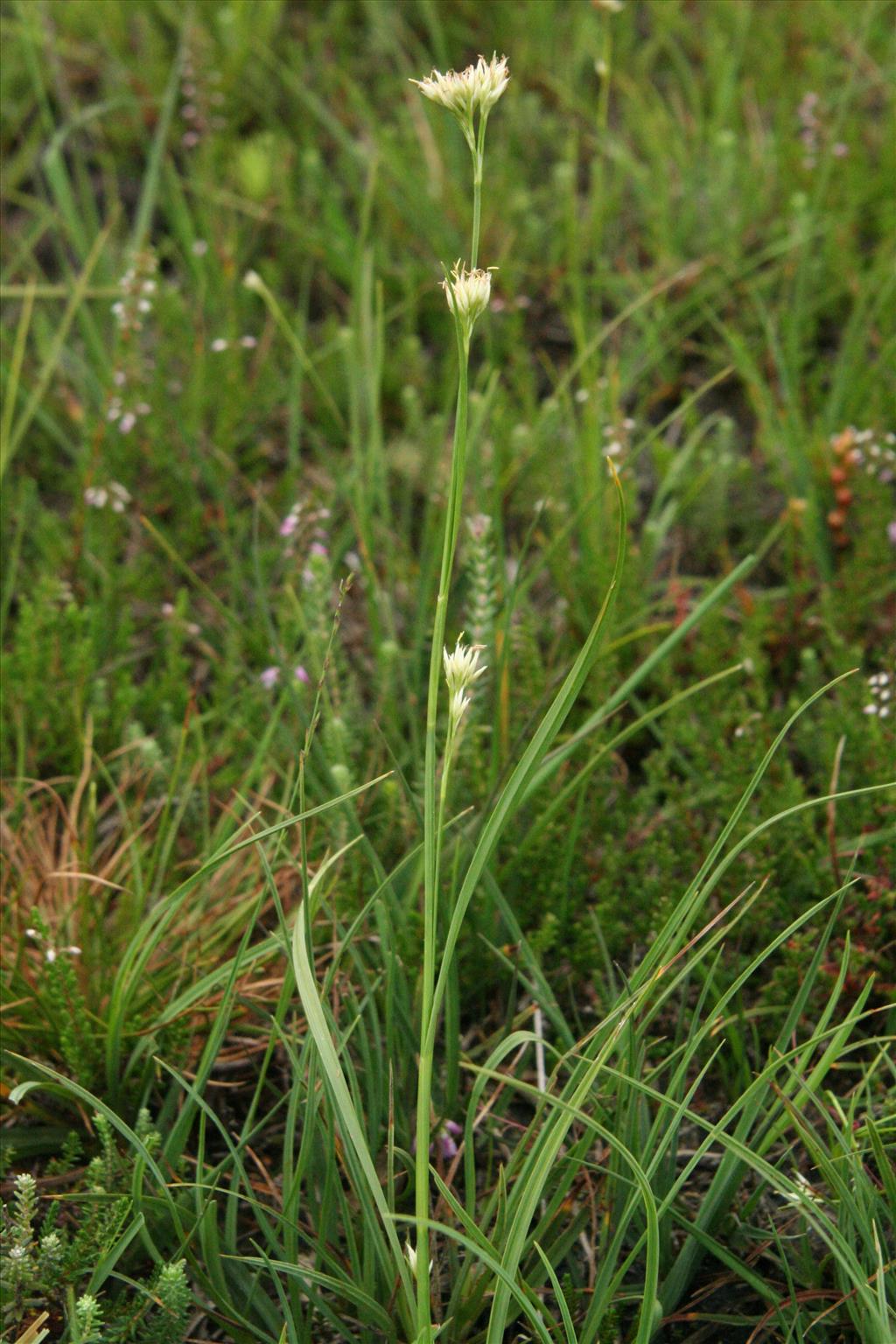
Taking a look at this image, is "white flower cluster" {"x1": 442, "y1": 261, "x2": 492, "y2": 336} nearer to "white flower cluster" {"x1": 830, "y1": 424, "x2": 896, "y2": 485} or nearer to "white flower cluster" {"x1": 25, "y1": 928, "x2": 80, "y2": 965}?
"white flower cluster" {"x1": 25, "y1": 928, "x2": 80, "y2": 965}

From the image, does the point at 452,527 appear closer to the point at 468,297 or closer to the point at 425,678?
the point at 468,297

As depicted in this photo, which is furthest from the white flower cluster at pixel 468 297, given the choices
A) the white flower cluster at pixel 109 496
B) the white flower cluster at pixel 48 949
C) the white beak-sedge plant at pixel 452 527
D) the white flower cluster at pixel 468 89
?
the white flower cluster at pixel 109 496

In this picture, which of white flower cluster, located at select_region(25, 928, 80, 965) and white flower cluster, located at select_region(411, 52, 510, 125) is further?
white flower cluster, located at select_region(25, 928, 80, 965)

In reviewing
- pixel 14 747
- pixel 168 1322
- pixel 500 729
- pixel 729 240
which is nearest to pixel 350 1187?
pixel 168 1322

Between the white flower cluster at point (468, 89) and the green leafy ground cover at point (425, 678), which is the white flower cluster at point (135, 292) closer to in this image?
the green leafy ground cover at point (425, 678)

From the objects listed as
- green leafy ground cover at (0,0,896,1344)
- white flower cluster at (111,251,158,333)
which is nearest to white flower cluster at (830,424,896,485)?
green leafy ground cover at (0,0,896,1344)

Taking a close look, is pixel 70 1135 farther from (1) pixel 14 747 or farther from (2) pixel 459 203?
(2) pixel 459 203

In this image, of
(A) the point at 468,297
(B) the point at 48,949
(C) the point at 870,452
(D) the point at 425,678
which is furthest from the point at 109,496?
(A) the point at 468,297
